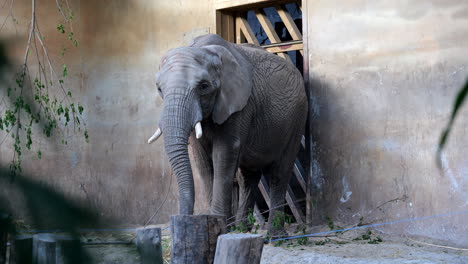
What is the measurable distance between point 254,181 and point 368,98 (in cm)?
136

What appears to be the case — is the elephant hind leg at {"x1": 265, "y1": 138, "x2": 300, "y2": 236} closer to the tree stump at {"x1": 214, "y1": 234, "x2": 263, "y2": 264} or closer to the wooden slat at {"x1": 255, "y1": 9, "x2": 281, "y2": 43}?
the wooden slat at {"x1": 255, "y1": 9, "x2": 281, "y2": 43}

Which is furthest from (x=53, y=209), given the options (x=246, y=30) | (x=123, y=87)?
(x=123, y=87)

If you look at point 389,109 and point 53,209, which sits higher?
point 389,109

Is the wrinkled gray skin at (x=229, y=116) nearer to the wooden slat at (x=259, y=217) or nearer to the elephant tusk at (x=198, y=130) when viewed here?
the elephant tusk at (x=198, y=130)

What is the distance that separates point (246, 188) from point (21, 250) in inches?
228

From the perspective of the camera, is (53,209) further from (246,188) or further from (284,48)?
(284,48)

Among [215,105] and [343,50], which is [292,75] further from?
[215,105]

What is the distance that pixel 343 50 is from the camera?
627 centimetres

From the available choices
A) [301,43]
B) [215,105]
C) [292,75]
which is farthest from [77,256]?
[301,43]

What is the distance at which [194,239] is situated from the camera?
12.4 ft

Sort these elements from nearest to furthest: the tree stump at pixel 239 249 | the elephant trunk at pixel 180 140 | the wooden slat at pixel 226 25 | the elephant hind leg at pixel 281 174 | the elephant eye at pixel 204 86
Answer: the tree stump at pixel 239 249 < the elephant trunk at pixel 180 140 < the elephant eye at pixel 204 86 < the elephant hind leg at pixel 281 174 < the wooden slat at pixel 226 25

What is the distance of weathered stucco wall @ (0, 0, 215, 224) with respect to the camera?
745 cm

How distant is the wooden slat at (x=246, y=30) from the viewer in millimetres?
7137

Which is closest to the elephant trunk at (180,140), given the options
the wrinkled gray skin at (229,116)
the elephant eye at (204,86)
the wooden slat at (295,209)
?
the wrinkled gray skin at (229,116)
